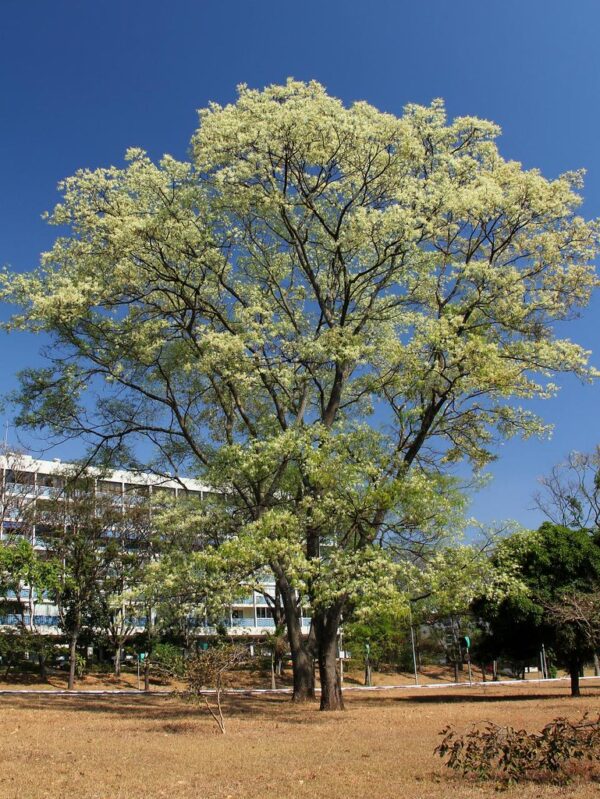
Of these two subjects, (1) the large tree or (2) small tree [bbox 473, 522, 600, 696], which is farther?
(2) small tree [bbox 473, 522, 600, 696]

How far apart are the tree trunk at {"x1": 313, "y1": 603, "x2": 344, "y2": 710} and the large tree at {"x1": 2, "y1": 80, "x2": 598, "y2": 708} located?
0.24ft

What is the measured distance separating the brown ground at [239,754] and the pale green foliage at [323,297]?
3.56 m

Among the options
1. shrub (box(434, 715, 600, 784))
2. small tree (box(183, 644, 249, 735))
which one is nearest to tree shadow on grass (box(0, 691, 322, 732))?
small tree (box(183, 644, 249, 735))

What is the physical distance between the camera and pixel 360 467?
17.2 meters

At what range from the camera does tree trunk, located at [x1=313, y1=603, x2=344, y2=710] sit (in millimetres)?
19969

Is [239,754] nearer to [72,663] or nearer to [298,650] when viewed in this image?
[298,650]

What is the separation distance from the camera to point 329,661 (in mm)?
20250

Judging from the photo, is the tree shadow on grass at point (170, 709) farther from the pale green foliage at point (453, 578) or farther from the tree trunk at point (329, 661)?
the pale green foliage at point (453, 578)

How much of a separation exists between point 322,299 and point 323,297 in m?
0.33

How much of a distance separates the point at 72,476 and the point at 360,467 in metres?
9.36

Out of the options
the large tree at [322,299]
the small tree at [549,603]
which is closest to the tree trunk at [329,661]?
the large tree at [322,299]

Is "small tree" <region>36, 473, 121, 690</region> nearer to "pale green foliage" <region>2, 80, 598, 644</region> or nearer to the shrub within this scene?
"pale green foliage" <region>2, 80, 598, 644</region>

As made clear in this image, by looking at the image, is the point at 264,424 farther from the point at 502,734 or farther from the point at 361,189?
the point at 502,734

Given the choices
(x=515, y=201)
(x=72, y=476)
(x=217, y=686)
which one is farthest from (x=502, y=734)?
(x=72, y=476)
